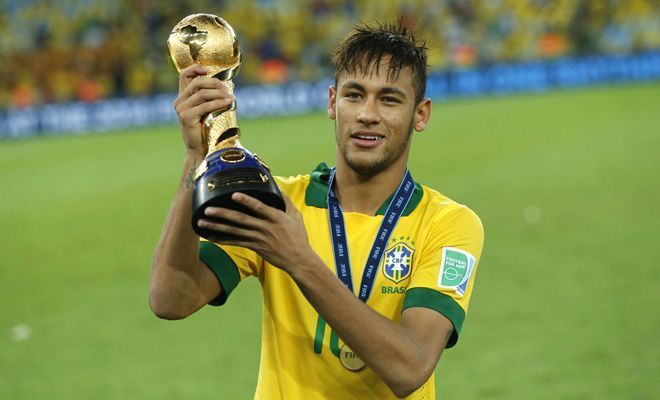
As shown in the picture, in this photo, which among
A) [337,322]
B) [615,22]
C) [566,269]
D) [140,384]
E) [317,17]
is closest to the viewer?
[337,322]

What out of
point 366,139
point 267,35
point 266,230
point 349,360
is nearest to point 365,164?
point 366,139

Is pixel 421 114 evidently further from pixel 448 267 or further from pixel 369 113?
pixel 448 267

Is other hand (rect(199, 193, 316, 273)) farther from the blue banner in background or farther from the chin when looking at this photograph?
the blue banner in background

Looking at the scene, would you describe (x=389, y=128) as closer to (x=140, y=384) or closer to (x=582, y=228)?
(x=140, y=384)

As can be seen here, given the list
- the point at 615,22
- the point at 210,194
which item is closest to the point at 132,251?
the point at 210,194

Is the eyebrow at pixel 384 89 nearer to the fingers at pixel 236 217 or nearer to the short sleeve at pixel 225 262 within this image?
the short sleeve at pixel 225 262

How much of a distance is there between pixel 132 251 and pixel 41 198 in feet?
14.0

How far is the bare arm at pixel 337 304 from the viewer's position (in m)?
2.18

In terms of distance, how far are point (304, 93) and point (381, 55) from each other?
2048 cm

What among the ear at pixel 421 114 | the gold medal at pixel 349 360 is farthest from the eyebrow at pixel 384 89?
the gold medal at pixel 349 360

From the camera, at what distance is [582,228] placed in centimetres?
981

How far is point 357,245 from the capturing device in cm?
289

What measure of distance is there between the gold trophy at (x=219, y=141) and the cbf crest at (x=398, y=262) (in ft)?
1.95

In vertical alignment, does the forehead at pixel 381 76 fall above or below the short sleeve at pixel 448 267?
above
